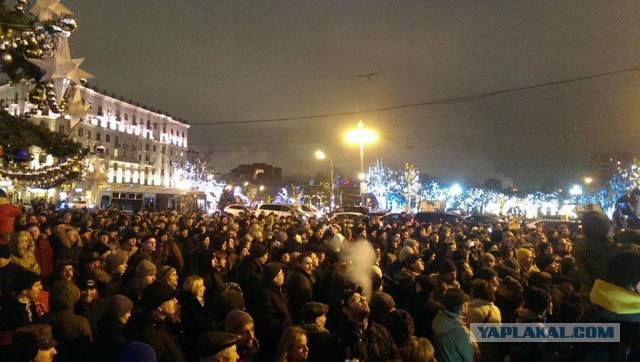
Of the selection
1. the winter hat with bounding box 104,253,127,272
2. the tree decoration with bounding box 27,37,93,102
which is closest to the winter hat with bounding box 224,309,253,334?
the winter hat with bounding box 104,253,127,272

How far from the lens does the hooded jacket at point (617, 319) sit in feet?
11.4

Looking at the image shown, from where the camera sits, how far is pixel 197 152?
4550 inches

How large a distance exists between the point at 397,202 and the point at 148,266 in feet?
236

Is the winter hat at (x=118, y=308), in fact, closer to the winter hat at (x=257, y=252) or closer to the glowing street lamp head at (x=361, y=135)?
the winter hat at (x=257, y=252)

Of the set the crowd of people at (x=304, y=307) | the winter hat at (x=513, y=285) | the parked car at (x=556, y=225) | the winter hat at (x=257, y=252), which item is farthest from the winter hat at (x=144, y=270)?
the parked car at (x=556, y=225)

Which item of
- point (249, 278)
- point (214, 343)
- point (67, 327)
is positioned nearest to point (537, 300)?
point (214, 343)

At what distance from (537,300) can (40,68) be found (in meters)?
9.19

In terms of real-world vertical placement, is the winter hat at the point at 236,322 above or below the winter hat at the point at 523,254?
below

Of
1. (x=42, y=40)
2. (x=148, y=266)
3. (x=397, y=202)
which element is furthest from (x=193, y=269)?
(x=397, y=202)

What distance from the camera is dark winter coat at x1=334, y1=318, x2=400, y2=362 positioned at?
11.8 feet

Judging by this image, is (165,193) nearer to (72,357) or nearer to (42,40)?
(42,40)

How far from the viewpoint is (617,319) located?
11.5 feet

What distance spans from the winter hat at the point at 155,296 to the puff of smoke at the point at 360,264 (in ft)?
6.46

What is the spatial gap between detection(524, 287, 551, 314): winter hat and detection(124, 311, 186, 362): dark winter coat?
10.9 ft
